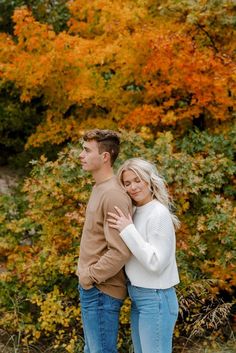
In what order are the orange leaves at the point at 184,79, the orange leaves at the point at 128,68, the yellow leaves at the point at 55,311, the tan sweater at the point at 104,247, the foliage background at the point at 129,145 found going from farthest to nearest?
the orange leaves at the point at 128,68
the orange leaves at the point at 184,79
the foliage background at the point at 129,145
the yellow leaves at the point at 55,311
the tan sweater at the point at 104,247

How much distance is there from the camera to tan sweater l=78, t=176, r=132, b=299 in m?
2.74

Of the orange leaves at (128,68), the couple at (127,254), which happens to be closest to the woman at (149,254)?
the couple at (127,254)

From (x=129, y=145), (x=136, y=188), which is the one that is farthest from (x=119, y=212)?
(x=129, y=145)

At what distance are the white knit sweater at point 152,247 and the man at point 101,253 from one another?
0.09 m

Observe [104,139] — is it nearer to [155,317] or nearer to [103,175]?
[103,175]

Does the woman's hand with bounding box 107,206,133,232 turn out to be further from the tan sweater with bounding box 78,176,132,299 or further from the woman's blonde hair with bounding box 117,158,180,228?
the woman's blonde hair with bounding box 117,158,180,228

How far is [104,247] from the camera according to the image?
112 inches

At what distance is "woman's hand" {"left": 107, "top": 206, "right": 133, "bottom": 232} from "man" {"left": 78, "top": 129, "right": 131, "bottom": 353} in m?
0.03

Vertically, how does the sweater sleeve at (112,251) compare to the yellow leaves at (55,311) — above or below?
above

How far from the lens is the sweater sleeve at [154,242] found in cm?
264

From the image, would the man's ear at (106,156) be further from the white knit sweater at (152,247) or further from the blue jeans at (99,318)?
the blue jeans at (99,318)

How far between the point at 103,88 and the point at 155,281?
514 centimetres

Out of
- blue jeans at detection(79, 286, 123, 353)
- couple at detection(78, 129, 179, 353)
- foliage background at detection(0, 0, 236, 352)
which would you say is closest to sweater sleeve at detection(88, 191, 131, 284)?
couple at detection(78, 129, 179, 353)

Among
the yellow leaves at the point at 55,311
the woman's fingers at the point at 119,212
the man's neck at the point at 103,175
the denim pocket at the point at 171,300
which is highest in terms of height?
the man's neck at the point at 103,175
